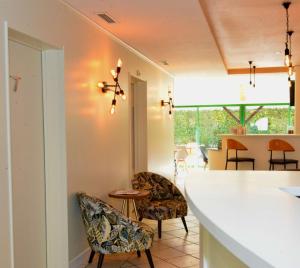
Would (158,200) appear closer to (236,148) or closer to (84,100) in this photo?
(84,100)

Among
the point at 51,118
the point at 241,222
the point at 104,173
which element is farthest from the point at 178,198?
the point at 241,222

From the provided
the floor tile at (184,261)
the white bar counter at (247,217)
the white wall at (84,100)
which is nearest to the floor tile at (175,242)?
the floor tile at (184,261)

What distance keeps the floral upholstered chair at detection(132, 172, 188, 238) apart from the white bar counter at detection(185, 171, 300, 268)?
2307 millimetres

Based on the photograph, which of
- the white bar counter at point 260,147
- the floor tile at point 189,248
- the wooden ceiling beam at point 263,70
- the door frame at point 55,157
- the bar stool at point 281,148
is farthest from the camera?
the wooden ceiling beam at point 263,70

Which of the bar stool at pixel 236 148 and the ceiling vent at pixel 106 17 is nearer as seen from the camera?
the ceiling vent at pixel 106 17

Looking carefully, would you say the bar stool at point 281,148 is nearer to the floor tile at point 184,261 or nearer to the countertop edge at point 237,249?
the floor tile at point 184,261

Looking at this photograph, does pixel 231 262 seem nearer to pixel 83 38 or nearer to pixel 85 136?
pixel 85 136

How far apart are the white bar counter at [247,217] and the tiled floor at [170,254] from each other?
186 cm

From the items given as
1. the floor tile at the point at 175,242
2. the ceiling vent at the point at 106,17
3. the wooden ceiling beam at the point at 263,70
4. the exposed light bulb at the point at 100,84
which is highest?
the wooden ceiling beam at the point at 263,70

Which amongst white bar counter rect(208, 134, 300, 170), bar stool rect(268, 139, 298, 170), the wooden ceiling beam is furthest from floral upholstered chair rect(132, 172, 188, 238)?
the wooden ceiling beam

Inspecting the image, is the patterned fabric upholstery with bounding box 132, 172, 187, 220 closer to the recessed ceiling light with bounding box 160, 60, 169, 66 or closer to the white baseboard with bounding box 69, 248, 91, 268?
the white baseboard with bounding box 69, 248, 91, 268

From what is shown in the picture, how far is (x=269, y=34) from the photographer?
5457 mm

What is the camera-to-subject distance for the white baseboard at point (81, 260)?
3785 millimetres

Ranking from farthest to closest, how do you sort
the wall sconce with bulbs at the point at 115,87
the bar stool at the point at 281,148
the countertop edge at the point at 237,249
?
the bar stool at the point at 281,148, the wall sconce with bulbs at the point at 115,87, the countertop edge at the point at 237,249
